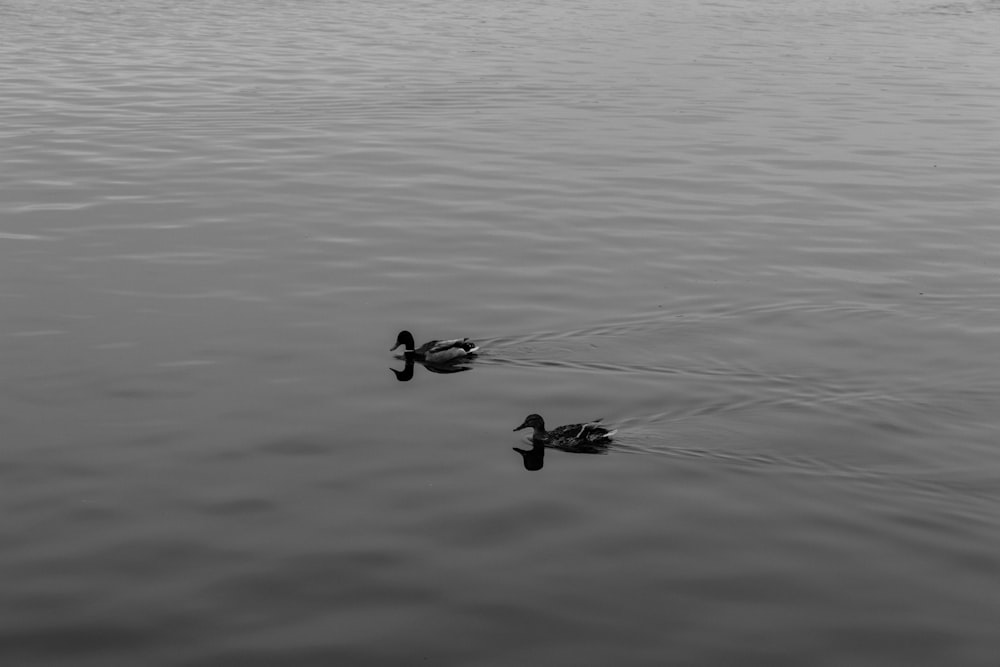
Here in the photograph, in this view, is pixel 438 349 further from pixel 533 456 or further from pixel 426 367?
pixel 533 456

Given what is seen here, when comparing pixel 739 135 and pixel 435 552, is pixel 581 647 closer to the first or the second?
pixel 435 552

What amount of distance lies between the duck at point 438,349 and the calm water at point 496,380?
0.24m

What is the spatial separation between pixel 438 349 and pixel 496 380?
0.76 meters

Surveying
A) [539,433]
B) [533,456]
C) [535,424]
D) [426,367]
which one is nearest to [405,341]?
[426,367]

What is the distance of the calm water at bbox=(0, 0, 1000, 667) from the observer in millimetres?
10289

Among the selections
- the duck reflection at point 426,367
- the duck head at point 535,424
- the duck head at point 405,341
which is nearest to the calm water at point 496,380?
the duck reflection at point 426,367

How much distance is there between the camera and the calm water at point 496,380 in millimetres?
10289

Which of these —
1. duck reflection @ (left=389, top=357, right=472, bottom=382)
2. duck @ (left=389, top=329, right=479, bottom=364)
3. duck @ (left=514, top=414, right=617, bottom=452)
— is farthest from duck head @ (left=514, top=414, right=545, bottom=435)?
duck @ (left=389, top=329, right=479, bottom=364)

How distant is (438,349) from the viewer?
50.8 feet

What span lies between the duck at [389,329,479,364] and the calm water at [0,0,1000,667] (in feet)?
0.79

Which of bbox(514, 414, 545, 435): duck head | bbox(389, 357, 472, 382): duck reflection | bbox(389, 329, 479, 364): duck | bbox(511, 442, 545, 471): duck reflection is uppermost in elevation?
bbox(389, 329, 479, 364): duck

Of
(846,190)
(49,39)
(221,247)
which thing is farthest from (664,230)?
(49,39)

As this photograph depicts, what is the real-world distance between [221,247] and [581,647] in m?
11.8

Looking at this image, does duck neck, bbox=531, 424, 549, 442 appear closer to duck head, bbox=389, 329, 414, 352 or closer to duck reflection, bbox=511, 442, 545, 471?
duck reflection, bbox=511, 442, 545, 471
